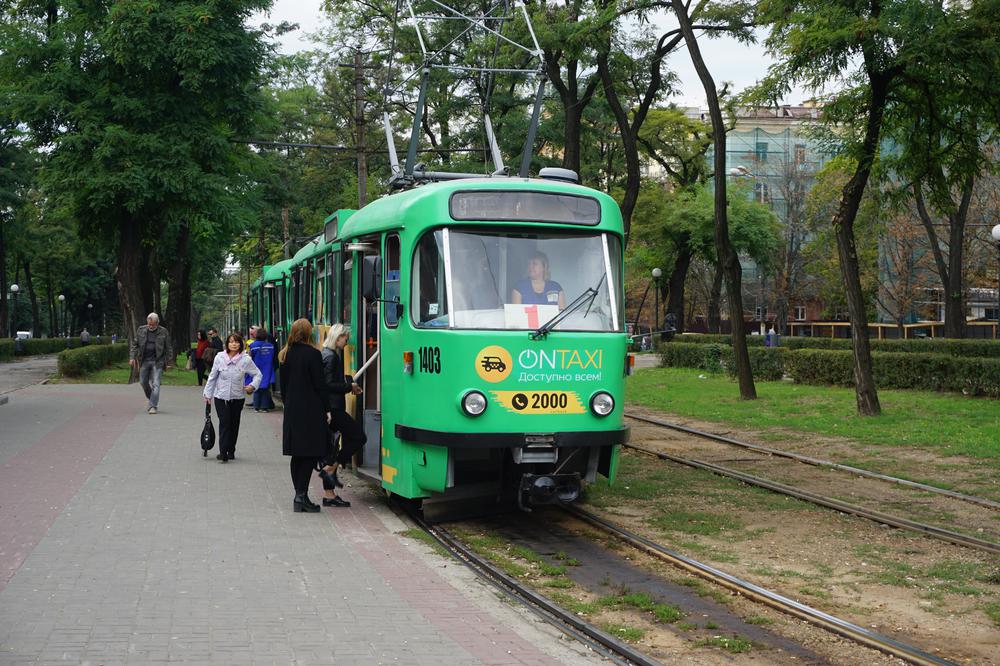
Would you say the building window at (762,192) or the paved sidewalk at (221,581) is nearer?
the paved sidewalk at (221,581)

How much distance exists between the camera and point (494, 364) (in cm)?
1031

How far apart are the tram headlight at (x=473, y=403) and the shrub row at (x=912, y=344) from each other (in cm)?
2040

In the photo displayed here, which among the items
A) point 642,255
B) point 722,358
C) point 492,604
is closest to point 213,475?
point 492,604

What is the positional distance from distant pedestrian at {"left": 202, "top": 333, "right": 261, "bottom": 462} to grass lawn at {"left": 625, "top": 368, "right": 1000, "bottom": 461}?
30.7 ft

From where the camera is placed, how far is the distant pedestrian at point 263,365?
22891 mm

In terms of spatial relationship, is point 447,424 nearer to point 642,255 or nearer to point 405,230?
point 405,230

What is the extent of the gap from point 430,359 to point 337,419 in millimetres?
1904

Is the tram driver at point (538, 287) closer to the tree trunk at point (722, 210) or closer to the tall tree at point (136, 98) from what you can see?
the tree trunk at point (722, 210)

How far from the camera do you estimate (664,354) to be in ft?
137

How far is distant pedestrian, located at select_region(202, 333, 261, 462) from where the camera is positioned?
15117mm

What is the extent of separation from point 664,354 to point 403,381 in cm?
3135

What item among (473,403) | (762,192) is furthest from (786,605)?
(762,192)

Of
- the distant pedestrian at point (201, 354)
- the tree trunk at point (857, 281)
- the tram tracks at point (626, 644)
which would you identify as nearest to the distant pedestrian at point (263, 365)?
the distant pedestrian at point (201, 354)

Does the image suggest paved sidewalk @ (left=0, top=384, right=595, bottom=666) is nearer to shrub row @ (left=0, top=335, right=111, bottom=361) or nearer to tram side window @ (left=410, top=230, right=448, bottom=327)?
tram side window @ (left=410, top=230, right=448, bottom=327)
